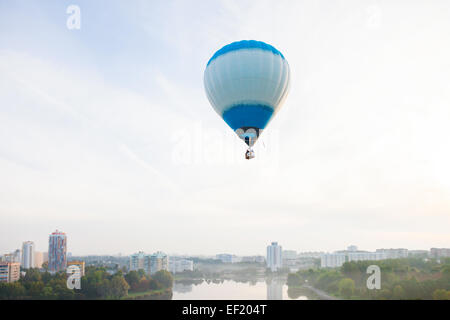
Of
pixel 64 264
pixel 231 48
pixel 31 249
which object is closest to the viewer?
pixel 231 48

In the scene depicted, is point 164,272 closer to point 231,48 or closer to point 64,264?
point 64,264

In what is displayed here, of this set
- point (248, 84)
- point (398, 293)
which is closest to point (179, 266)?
point (398, 293)

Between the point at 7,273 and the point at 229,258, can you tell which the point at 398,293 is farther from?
the point at 229,258

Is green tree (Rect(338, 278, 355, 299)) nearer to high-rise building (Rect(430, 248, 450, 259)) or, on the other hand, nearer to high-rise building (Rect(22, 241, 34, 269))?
high-rise building (Rect(430, 248, 450, 259))

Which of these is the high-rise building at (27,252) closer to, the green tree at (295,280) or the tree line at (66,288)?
the tree line at (66,288)

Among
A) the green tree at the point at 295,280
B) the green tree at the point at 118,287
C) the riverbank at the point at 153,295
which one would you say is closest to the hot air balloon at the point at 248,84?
the green tree at the point at 118,287

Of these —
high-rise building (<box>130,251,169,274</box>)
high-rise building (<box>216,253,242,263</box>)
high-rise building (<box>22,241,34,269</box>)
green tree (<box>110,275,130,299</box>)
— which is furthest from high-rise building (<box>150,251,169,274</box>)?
high-rise building (<box>216,253,242,263</box>)
